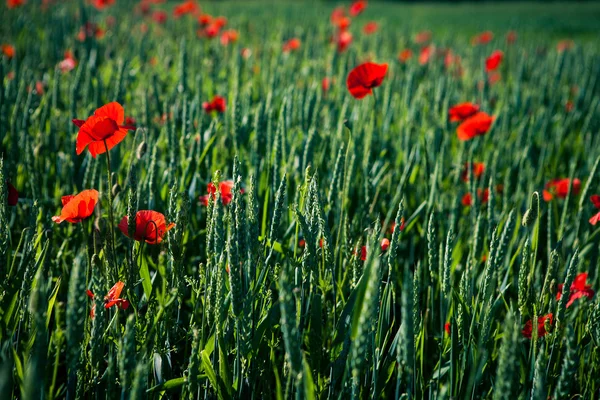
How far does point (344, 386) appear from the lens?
915 millimetres

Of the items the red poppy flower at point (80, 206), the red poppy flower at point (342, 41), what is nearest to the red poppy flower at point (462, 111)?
the red poppy flower at point (80, 206)

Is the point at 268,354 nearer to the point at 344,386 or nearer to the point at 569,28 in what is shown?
the point at 344,386

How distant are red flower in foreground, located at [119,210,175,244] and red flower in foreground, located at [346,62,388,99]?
82cm

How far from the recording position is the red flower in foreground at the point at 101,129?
109cm

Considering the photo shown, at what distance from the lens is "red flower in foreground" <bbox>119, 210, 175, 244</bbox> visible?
105 cm

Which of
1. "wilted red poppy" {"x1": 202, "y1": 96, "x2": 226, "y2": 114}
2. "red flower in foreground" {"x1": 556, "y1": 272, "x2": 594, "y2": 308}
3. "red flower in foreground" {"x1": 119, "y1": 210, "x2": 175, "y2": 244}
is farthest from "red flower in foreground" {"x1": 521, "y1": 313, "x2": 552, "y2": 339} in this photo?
"wilted red poppy" {"x1": 202, "y1": 96, "x2": 226, "y2": 114}

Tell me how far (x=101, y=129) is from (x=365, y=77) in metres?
0.89

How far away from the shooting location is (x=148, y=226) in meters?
1.08

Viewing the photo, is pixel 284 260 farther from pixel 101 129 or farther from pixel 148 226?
pixel 101 129

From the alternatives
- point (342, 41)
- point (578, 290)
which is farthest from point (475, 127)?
point (342, 41)

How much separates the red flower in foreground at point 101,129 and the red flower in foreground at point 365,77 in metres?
0.77

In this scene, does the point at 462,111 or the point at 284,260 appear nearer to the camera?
the point at 284,260

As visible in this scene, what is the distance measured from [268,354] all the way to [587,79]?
3.10 meters

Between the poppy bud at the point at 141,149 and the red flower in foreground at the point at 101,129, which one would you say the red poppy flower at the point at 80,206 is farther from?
the poppy bud at the point at 141,149
